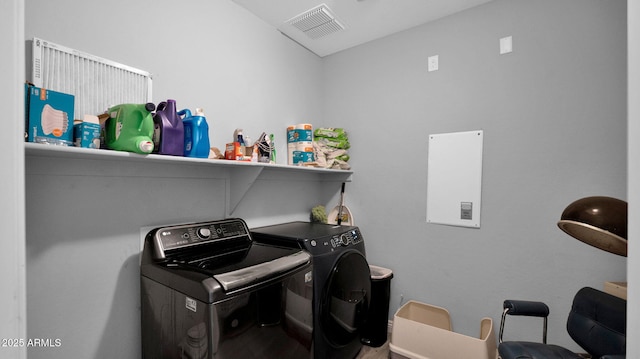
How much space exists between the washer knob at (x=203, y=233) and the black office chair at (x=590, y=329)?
1.71 meters

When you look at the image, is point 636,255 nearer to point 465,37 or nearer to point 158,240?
point 158,240

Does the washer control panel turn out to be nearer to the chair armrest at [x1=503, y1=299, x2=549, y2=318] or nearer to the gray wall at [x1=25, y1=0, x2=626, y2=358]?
the gray wall at [x1=25, y1=0, x2=626, y2=358]

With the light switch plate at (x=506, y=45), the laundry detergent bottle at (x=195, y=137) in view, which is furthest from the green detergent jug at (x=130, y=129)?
the light switch plate at (x=506, y=45)

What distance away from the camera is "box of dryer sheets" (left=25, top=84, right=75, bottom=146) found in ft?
3.28

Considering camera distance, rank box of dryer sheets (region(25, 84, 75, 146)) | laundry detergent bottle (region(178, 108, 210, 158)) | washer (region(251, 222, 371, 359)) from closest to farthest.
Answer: box of dryer sheets (region(25, 84, 75, 146))
laundry detergent bottle (region(178, 108, 210, 158))
washer (region(251, 222, 371, 359))

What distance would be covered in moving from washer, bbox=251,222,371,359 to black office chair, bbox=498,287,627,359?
0.88 metres

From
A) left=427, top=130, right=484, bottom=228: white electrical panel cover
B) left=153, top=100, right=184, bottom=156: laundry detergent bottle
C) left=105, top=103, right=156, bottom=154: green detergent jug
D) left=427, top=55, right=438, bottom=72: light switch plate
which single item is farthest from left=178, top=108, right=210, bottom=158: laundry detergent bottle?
left=427, top=55, right=438, bottom=72: light switch plate

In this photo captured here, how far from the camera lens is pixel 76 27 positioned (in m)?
1.31

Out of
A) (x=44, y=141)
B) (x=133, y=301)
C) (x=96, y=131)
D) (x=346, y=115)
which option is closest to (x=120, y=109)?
(x=96, y=131)

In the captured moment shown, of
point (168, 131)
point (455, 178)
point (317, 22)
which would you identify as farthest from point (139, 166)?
point (455, 178)

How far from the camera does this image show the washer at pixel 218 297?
3.54 feet

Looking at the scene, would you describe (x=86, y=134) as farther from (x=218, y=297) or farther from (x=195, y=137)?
(x=218, y=297)

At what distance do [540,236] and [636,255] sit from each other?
158 centimetres

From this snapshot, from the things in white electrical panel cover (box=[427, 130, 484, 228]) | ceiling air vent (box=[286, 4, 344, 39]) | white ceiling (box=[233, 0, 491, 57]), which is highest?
white ceiling (box=[233, 0, 491, 57])
